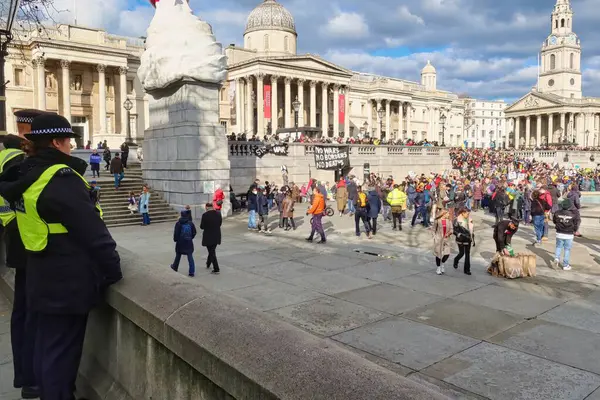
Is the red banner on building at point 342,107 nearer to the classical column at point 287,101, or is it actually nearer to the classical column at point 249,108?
the classical column at point 287,101

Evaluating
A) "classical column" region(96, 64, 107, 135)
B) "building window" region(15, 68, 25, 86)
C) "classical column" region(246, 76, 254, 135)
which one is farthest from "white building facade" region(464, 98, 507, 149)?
"building window" region(15, 68, 25, 86)

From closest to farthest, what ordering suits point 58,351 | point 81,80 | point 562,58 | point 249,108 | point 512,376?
point 58,351, point 512,376, point 81,80, point 249,108, point 562,58

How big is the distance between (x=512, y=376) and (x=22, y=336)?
16.6 feet

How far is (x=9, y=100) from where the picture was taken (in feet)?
163

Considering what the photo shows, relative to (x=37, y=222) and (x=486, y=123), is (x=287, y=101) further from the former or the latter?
(x=486, y=123)

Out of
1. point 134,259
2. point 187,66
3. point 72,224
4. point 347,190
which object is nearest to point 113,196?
point 187,66

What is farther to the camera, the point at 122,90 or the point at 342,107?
the point at 342,107

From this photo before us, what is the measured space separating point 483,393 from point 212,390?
354 cm

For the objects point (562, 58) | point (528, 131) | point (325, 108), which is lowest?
point (528, 131)

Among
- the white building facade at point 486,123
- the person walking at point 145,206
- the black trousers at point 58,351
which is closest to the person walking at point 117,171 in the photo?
the person walking at point 145,206

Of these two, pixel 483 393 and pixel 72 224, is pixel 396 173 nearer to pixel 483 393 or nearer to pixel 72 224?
pixel 483 393

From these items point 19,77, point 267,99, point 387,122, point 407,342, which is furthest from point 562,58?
point 407,342

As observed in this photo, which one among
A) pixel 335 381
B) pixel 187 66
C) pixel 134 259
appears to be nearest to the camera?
pixel 335 381

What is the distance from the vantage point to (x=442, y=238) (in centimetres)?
1065
